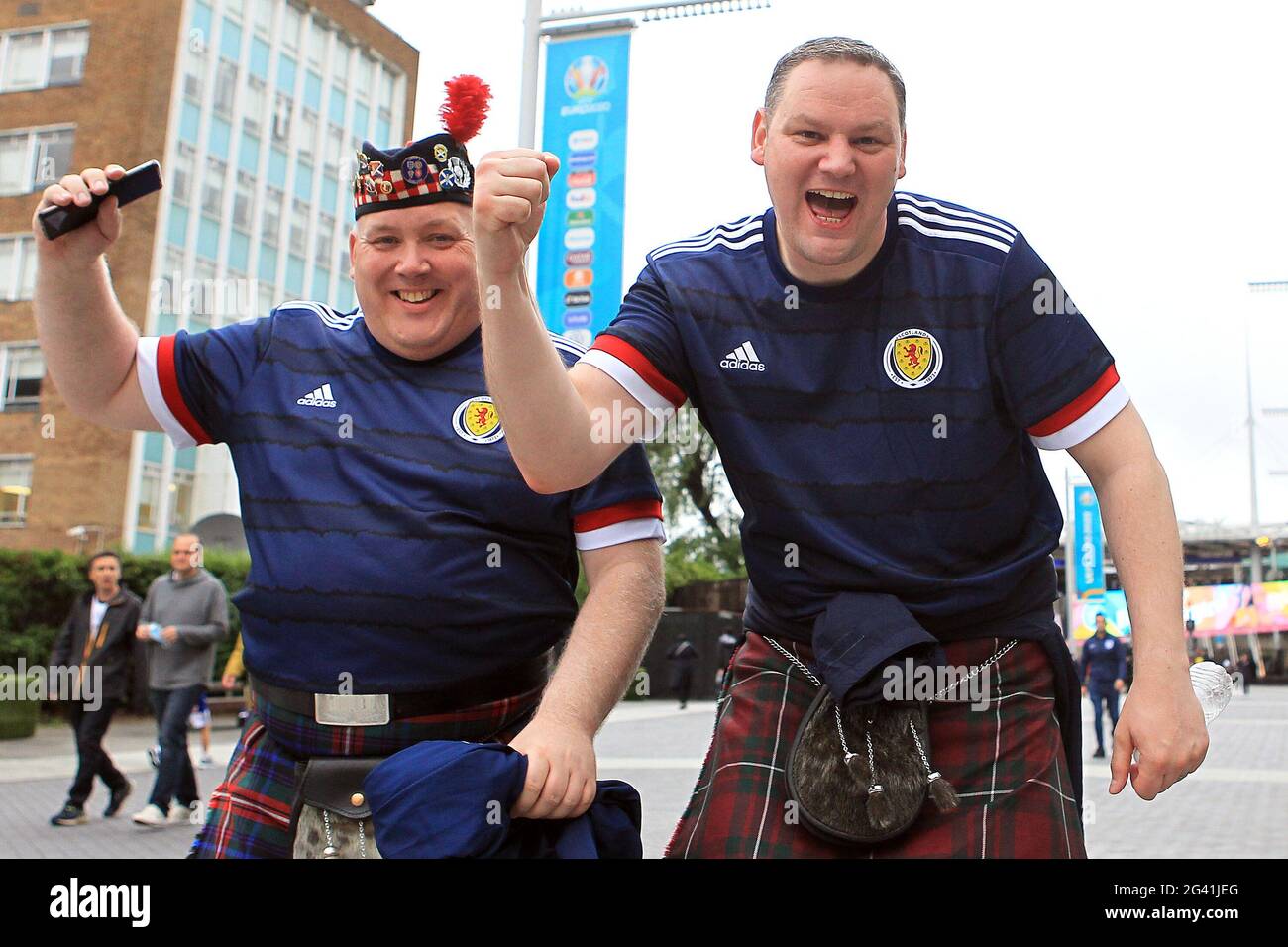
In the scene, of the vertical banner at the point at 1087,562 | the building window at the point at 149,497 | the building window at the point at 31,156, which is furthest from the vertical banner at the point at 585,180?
the building window at the point at 31,156

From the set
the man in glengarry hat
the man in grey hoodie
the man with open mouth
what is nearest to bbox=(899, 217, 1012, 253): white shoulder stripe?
the man with open mouth

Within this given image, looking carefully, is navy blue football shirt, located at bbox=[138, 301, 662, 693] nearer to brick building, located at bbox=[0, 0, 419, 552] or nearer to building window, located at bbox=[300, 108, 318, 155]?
brick building, located at bbox=[0, 0, 419, 552]

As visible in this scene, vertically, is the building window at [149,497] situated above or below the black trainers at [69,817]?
above

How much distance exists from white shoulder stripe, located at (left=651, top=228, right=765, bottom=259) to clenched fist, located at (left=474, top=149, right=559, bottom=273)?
1.76 feet

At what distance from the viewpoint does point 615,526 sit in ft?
8.32

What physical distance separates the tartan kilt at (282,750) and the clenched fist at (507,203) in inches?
38.6

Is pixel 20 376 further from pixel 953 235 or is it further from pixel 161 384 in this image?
pixel 953 235

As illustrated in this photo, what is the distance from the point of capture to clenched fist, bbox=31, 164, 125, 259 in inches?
91.5

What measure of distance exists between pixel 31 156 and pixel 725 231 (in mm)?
35147

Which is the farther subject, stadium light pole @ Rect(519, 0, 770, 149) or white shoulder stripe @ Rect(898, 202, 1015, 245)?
stadium light pole @ Rect(519, 0, 770, 149)

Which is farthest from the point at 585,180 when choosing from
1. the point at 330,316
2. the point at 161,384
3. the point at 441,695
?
the point at 441,695

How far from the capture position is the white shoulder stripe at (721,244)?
2438 mm

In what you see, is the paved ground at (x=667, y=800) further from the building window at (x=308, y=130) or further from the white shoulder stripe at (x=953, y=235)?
the building window at (x=308, y=130)
